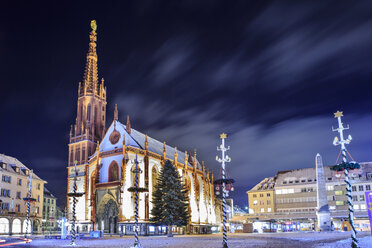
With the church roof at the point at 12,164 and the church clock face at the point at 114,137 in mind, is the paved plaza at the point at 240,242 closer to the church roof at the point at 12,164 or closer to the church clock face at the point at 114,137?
the church clock face at the point at 114,137

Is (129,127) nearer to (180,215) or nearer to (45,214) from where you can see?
(180,215)

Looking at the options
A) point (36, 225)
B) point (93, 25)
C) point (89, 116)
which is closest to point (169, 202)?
point (89, 116)

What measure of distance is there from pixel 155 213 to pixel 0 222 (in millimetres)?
31481

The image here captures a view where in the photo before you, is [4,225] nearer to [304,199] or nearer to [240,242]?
[240,242]

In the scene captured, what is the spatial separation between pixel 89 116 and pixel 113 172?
17600 mm

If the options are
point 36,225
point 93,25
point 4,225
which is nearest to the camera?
point 4,225

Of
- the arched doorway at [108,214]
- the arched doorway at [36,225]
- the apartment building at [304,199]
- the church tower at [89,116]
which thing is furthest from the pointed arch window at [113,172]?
the apartment building at [304,199]

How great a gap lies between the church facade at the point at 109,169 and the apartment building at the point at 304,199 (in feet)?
67.1

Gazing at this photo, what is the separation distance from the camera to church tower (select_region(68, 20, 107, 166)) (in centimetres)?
7591

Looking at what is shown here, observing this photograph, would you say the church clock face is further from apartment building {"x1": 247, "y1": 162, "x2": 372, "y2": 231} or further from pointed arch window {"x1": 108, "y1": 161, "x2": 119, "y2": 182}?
apartment building {"x1": 247, "y1": 162, "x2": 372, "y2": 231}

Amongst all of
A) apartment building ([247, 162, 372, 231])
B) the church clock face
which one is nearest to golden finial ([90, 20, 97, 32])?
the church clock face

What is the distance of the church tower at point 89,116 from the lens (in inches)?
2988

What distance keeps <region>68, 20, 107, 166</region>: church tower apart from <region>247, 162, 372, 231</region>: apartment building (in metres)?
41.0

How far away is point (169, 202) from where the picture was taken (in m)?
A: 57.2
